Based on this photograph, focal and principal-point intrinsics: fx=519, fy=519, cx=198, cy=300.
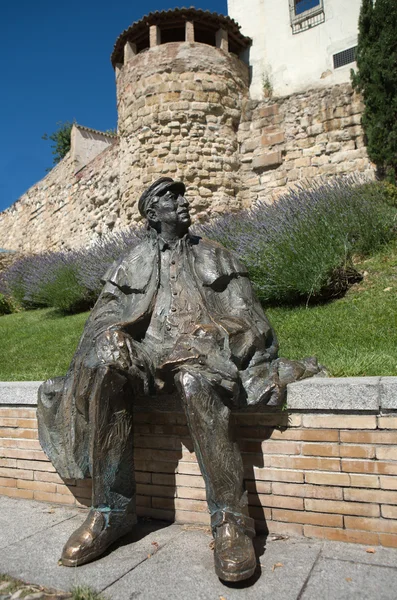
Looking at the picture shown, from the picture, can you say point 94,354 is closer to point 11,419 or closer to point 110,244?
point 11,419

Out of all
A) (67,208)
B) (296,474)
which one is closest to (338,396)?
(296,474)

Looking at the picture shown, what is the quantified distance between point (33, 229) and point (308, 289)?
20.0 metres

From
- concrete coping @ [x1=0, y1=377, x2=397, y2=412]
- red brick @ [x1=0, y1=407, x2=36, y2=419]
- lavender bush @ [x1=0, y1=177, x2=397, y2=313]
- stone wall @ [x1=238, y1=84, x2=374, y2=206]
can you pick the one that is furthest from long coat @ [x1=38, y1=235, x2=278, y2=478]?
stone wall @ [x1=238, y1=84, x2=374, y2=206]

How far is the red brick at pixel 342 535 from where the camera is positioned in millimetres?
2373

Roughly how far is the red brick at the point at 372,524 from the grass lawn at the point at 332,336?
0.94 meters

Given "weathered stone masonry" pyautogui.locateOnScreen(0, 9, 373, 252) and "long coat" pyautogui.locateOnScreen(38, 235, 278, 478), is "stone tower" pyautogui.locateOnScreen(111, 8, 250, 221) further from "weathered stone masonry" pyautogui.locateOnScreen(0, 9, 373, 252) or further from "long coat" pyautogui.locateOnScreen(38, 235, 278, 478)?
"long coat" pyautogui.locateOnScreen(38, 235, 278, 478)

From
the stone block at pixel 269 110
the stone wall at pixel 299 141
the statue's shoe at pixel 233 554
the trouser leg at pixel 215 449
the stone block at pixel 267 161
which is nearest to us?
the statue's shoe at pixel 233 554

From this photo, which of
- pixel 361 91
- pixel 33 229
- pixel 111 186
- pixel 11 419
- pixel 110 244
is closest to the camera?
pixel 11 419

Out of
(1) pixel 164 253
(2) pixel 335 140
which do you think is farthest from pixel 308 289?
(2) pixel 335 140

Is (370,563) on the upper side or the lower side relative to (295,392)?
lower

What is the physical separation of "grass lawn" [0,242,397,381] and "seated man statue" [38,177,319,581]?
840 mm

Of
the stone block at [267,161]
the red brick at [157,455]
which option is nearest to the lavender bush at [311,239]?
the red brick at [157,455]

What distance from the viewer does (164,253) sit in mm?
3121

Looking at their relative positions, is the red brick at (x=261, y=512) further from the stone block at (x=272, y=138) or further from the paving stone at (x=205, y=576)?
the stone block at (x=272, y=138)
